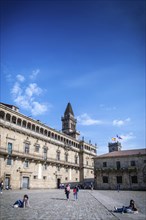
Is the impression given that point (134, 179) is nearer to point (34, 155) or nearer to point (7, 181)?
point (34, 155)

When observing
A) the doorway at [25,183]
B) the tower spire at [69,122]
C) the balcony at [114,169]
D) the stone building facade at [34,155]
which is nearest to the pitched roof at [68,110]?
the tower spire at [69,122]

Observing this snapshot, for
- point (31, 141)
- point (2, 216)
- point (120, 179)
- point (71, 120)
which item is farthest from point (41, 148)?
point (2, 216)

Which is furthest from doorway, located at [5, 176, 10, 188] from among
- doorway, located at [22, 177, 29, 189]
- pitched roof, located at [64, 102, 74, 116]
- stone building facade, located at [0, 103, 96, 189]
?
pitched roof, located at [64, 102, 74, 116]

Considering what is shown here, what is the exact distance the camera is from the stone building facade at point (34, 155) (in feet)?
111

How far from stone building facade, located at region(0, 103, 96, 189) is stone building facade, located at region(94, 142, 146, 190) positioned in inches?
391

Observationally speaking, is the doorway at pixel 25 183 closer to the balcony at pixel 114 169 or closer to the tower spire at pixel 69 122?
the balcony at pixel 114 169

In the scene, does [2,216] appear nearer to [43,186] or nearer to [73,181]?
[43,186]

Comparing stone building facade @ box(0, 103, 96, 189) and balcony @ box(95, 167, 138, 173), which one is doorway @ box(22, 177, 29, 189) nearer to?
stone building facade @ box(0, 103, 96, 189)

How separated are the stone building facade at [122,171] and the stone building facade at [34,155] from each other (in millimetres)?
9924

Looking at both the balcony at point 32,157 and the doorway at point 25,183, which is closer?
the balcony at point 32,157

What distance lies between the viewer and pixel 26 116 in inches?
1542

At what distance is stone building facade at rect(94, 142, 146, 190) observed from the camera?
40594 millimetres

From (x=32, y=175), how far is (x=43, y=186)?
15.4ft

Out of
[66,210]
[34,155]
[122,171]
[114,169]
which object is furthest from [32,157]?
[66,210]
